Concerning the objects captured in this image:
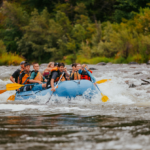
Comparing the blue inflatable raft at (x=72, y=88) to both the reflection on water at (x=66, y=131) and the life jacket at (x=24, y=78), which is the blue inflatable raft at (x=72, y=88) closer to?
the life jacket at (x=24, y=78)

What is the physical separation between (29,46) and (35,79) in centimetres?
2619

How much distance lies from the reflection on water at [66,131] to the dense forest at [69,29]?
16.9 metres

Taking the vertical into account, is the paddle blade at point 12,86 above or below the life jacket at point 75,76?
below

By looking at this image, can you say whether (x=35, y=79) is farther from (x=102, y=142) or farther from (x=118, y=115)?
(x=102, y=142)

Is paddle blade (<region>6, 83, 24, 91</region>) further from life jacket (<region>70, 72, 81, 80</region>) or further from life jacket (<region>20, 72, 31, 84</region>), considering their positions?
life jacket (<region>70, 72, 81, 80</region>)

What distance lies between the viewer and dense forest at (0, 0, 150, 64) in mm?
23094

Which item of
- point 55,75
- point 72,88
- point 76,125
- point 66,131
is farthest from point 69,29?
point 66,131

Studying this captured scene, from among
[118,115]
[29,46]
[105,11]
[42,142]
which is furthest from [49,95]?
[105,11]

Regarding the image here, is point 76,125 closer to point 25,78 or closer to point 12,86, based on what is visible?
point 12,86

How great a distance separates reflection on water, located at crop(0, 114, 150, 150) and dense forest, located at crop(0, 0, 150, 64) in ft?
55.5

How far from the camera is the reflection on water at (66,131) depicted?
2.98 meters

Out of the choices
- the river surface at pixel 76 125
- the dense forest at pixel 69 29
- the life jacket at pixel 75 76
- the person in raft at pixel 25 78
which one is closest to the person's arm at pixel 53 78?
the river surface at pixel 76 125

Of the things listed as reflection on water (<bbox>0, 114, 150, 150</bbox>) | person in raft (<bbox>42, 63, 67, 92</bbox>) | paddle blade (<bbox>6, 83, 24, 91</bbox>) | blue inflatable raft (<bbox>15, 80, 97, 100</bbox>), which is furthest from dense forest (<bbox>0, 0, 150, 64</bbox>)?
reflection on water (<bbox>0, 114, 150, 150</bbox>)

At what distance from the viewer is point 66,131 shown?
349cm
